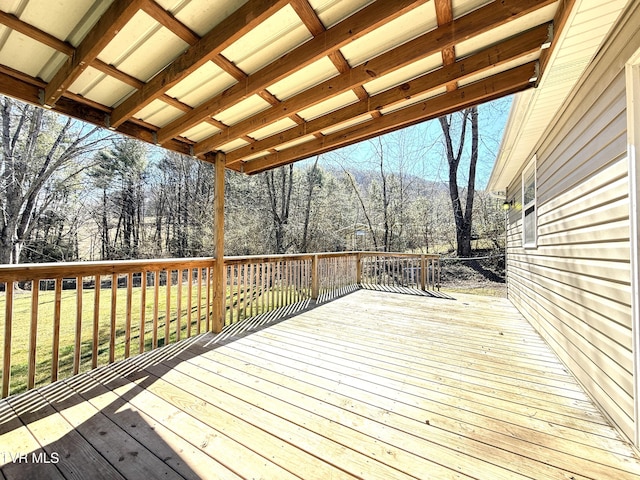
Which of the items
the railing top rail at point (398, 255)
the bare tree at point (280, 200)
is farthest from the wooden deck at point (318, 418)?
the bare tree at point (280, 200)

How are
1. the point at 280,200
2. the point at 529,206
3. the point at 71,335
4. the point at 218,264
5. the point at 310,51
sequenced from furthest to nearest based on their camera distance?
the point at 280,200 < the point at 71,335 < the point at 529,206 < the point at 218,264 < the point at 310,51

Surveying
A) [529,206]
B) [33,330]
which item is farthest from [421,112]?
[33,330]

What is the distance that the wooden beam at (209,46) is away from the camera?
1.56 m

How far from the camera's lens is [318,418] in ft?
6.21

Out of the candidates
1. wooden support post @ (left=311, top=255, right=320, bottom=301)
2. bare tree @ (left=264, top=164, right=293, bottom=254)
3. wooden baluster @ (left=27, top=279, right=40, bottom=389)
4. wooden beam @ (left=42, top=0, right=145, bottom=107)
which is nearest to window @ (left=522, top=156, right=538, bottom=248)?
wooden support post @ (left=311, top=255, right=320, bottom=301)

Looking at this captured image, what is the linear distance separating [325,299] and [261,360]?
10.1 feet

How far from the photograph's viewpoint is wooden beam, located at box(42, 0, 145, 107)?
153 cm

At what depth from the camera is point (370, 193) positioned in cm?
1476

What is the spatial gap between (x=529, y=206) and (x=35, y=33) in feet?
18.6

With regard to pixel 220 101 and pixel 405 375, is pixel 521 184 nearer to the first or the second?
pixel 405 375

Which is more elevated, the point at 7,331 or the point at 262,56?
the point at 262,56

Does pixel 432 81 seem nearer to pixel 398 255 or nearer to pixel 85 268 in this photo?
pixel 85 268

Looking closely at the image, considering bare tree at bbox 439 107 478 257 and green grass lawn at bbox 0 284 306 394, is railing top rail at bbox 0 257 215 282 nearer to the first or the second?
green grass lawn at bbox 0 284 306 394

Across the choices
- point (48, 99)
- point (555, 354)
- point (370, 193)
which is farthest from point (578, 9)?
point (370, 193)
